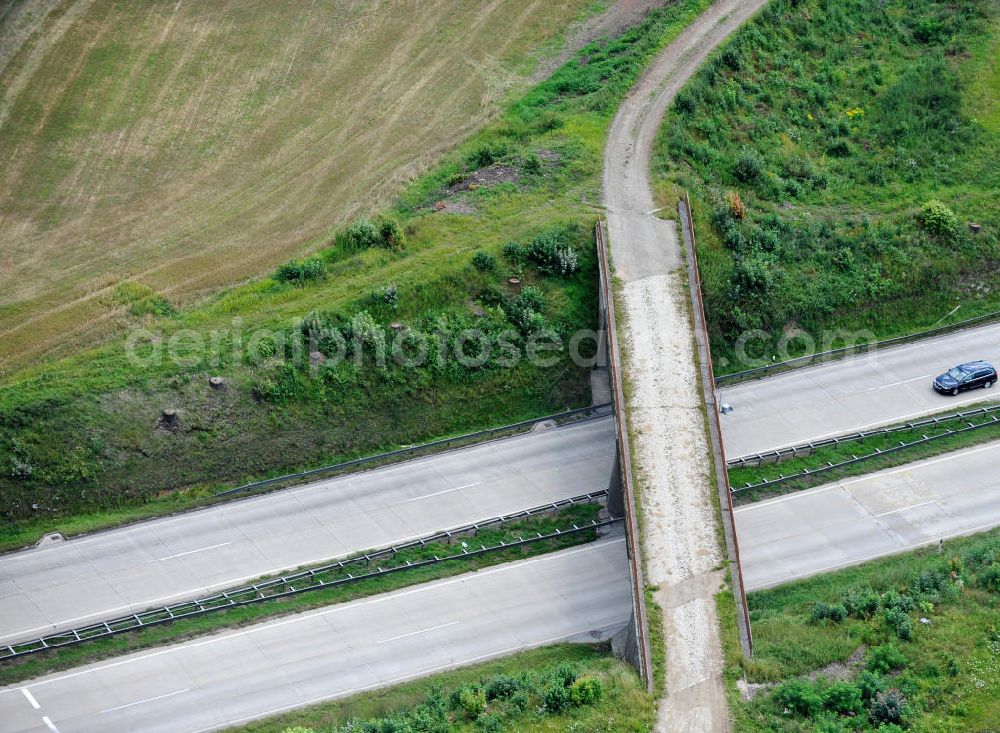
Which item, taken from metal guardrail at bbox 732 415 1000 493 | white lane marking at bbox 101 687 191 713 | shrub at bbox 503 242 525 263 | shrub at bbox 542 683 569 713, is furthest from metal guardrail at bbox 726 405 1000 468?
white lane marking at bbox 101 687 191 713

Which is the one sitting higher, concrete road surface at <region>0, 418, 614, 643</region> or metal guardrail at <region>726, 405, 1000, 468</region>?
concrete road surface at <region>0, 418, 614, 643</region>

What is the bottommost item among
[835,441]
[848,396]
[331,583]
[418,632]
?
[418,632]

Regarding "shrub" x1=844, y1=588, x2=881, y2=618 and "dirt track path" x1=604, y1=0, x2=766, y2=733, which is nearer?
"dirt track path" x1=604, y1=0, x2=766, y2=733

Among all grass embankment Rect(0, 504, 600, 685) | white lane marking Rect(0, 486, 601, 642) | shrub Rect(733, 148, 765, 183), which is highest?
shrub Rect(733, 148, 765, 183)

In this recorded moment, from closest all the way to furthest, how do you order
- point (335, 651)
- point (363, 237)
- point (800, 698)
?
point (800, 698), point (335, 651), point (363, 237)

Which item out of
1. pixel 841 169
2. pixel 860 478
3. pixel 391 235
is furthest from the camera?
pixel 841 169

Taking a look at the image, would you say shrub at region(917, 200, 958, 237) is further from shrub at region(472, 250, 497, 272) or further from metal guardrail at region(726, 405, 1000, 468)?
shrub at region(472, 250, 497, 272)

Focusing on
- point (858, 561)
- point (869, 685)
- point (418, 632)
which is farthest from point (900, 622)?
point (418, 632)

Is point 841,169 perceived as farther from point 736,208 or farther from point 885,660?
point 885,660
